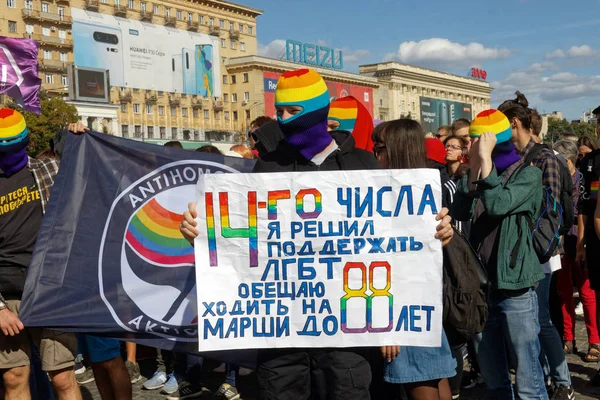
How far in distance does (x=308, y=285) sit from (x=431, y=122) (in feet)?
383

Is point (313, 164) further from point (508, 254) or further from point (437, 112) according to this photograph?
point (437, 112)

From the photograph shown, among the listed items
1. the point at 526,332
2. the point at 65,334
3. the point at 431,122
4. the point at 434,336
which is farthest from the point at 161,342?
the point at 431,122

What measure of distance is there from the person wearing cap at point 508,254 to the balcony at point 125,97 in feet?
220

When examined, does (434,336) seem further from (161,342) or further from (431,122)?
(431,122)

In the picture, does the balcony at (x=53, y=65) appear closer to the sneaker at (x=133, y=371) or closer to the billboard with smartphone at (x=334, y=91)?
the billboard with smartphone at (x=334, y=91)

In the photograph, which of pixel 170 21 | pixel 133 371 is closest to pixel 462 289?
pixel 133 371

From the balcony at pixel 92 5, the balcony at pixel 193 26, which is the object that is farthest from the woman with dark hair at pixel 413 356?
the balcony at pixel 193 26

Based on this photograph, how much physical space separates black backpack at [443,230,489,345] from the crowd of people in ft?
0.36

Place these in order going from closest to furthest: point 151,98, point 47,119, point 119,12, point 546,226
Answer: point 546,226, point 47,119, point 119,12, point 151,98

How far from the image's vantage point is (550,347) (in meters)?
4.48

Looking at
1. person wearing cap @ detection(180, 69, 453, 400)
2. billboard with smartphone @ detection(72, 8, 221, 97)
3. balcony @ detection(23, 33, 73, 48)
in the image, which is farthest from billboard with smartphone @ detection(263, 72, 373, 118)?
person wearing cap @ detection(180, 69, 453, 400)

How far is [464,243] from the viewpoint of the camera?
303cm

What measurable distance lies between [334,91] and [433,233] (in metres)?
90.9

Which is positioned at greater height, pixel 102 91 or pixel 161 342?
pixel 102 91
